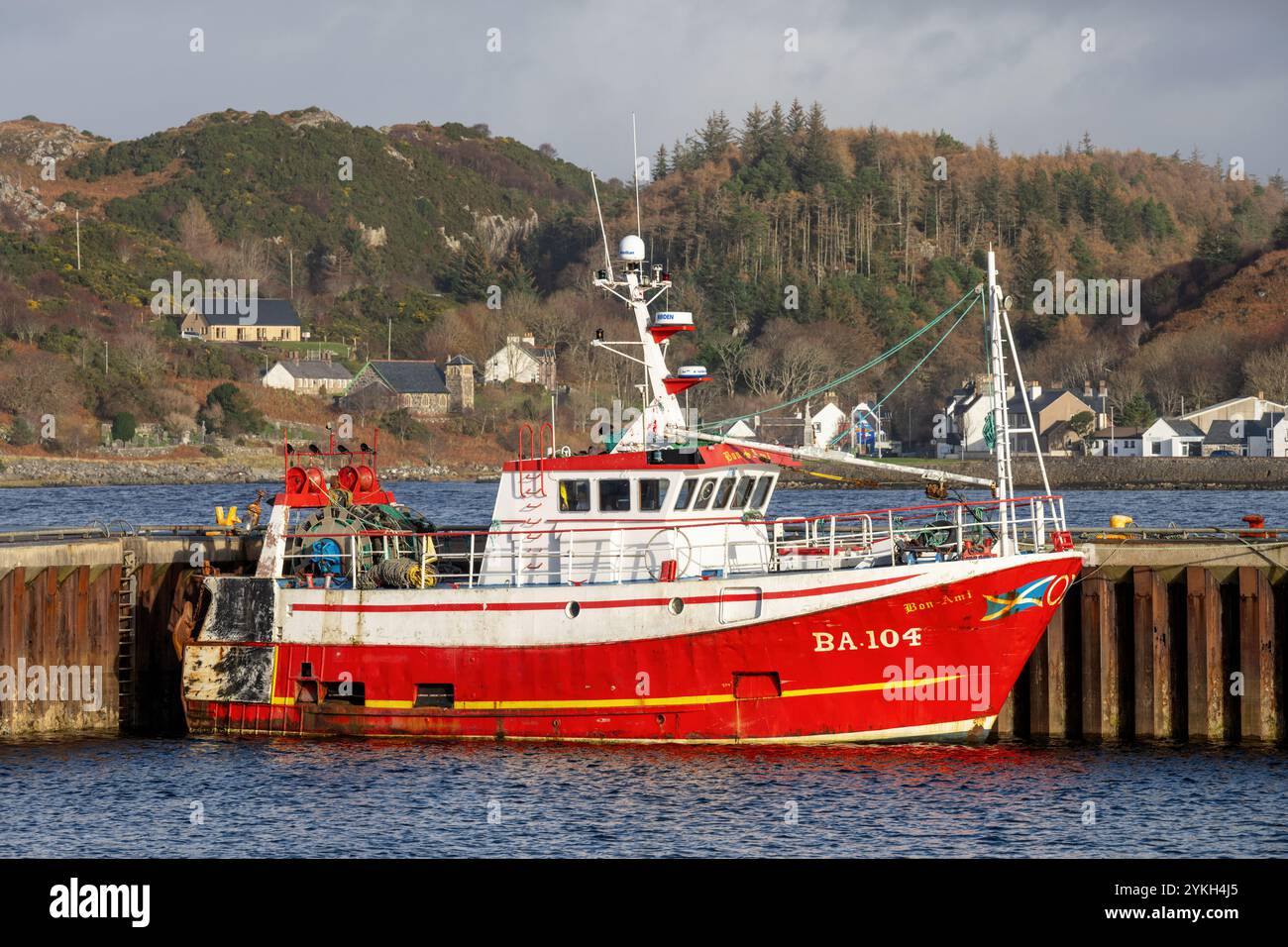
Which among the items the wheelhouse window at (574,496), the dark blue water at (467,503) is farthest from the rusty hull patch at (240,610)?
the dark blue water at (467,503)

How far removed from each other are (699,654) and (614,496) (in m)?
3.33

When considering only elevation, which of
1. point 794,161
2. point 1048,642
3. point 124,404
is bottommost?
point 1048,642

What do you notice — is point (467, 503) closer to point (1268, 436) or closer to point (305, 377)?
point (1268, 436)

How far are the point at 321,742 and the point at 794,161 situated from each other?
18005cm

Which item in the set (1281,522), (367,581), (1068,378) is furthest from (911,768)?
(1068,378)

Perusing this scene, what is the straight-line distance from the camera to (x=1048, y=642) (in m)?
25.4

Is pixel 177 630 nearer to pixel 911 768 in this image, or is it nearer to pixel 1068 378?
pixel 911 768

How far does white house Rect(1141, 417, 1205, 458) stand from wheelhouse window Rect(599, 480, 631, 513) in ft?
335

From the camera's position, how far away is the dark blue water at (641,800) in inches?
813

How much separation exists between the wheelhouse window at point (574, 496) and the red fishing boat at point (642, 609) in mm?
28

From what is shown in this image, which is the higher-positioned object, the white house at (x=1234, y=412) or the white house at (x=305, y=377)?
the white house at (x=305, y=377)

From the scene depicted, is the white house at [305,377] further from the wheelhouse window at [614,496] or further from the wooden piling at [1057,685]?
the wooden piling at [1057,685]

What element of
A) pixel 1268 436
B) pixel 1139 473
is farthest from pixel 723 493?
pixel 1268 436

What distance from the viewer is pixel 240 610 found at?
26.7 metres
